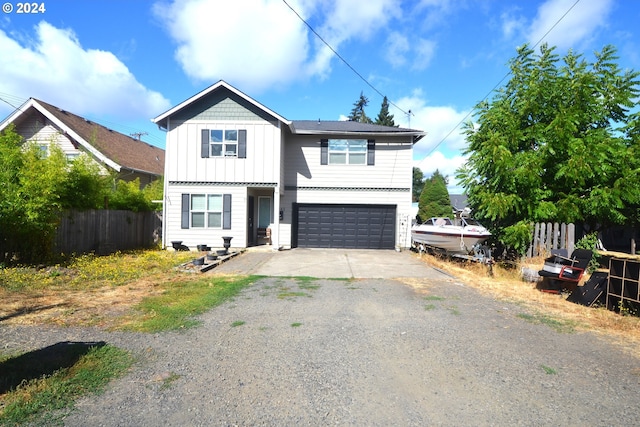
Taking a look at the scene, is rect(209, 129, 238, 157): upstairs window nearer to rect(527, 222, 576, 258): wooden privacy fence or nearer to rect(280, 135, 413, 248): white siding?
rect(280, 135, 413, 248): white siding

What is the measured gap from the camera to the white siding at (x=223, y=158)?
54.0ft

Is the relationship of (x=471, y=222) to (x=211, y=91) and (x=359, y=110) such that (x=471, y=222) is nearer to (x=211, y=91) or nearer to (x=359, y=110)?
(x=211, y=91)

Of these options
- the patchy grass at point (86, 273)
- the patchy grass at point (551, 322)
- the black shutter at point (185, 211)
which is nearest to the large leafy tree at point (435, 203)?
the black shutter at point (185, 211)

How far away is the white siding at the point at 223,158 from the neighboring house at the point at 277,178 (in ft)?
0.14

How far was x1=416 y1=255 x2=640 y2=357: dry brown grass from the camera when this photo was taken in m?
5.70

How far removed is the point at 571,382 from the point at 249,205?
48.3 ft

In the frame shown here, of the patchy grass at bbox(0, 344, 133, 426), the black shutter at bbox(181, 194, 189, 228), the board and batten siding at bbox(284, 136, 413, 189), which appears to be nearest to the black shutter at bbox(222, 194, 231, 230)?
the black shutter at bbox(181, 194, 189, 228)

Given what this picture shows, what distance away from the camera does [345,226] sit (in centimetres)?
1838

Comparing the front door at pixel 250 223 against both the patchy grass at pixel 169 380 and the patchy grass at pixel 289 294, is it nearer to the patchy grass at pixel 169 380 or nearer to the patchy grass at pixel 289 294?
the patchy grass at pixel 289 294

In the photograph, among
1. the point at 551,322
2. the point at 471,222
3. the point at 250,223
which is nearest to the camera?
the point at 551,322

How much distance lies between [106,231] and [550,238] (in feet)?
47.6

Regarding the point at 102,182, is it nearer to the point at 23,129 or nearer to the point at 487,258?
the point at 23,129

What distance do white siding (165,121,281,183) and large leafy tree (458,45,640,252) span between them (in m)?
7.52

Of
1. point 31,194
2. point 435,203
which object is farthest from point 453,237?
point 435,203
